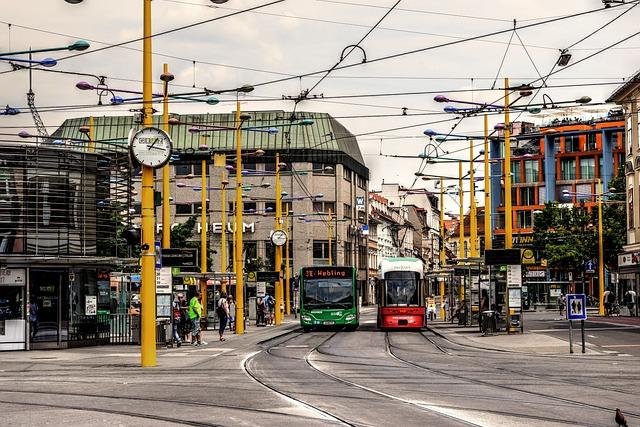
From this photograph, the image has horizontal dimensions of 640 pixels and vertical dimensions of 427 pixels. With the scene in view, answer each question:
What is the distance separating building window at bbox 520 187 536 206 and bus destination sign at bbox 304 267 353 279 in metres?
77.7

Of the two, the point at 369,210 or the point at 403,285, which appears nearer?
Answer: the point at 403,285

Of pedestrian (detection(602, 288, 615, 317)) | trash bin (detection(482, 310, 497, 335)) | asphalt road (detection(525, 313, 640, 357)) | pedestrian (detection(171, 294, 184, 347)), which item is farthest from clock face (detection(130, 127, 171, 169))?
pedestrian (detection(602, 288, 615, 317))

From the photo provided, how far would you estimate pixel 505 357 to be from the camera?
30.9 m

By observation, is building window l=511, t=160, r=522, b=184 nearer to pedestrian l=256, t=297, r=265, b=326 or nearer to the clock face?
pedestrian l=256, t=297, r=265, b=326

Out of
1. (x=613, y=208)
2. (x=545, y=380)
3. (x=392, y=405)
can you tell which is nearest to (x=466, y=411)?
(x=392, y=405)

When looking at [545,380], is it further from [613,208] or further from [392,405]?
[613,208]

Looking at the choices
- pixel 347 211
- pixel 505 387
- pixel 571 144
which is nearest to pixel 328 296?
pixel 505 387

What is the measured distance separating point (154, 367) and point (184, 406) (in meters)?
10.1

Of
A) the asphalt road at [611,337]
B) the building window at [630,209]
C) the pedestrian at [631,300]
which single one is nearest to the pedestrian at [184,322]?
the asphalt road at [611,337]

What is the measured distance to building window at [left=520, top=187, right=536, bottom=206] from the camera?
4985 inches

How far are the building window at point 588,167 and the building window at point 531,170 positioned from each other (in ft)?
20.2

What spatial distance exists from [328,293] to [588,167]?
74153 millimetres

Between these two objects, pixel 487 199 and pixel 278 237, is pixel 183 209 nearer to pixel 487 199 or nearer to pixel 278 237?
pixel 278 237

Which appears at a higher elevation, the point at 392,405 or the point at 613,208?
the point at 613,208
